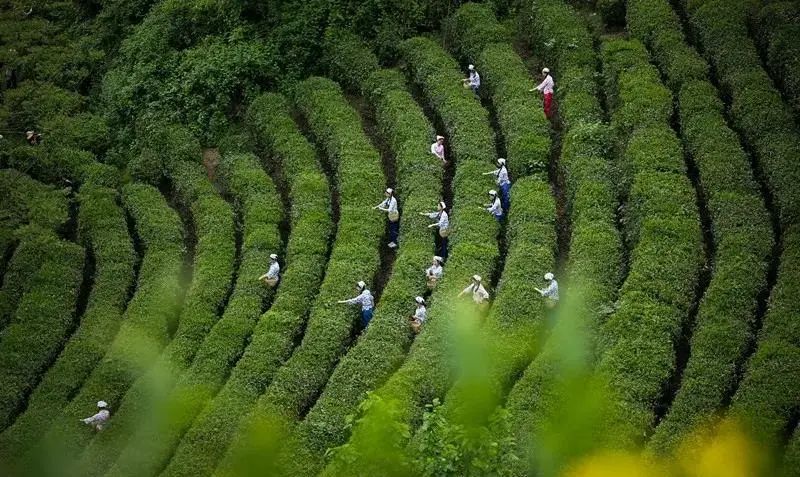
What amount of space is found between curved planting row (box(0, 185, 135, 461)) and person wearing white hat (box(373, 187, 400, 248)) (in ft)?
18.8

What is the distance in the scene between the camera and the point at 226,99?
2484 cm

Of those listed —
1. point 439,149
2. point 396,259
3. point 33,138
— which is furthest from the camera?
point 33,138

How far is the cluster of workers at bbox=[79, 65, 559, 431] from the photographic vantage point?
16.6 metres

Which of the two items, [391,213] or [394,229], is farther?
[394,229]

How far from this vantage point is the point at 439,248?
19.6 metres

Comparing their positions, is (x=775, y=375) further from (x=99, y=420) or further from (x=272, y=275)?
(x=99, y=420)

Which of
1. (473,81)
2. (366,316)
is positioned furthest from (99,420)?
(473,81)

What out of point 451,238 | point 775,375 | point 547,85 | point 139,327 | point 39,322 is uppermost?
point 547,85

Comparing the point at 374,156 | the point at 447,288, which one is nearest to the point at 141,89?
the point at 374,156

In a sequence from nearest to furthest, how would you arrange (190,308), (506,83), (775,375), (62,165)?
(775,375)
(190,308)
(506,83)
(62,165)

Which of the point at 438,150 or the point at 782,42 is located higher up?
the point at 782,42

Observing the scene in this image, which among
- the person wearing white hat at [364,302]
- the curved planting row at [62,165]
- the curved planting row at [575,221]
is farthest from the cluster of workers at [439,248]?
the curved planting row at [62,165]

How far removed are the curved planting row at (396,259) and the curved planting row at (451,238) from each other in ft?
1.59

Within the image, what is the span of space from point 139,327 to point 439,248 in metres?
6.25
